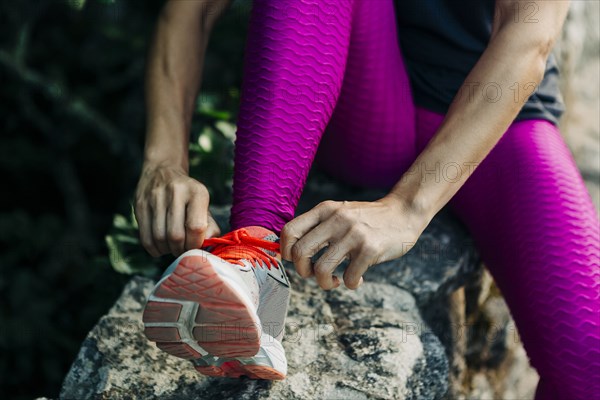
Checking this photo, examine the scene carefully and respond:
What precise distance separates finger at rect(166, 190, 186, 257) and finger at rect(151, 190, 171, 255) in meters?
0.01

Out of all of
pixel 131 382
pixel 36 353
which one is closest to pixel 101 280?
pixel 36 353

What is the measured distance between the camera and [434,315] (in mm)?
1522

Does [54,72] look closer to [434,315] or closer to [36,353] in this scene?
[36,353]

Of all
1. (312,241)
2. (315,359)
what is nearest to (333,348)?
(315,359)

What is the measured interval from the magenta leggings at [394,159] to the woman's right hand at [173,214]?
82 millimetres

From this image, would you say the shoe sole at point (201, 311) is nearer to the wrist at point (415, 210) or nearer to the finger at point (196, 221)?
the finger at point (196, 221)

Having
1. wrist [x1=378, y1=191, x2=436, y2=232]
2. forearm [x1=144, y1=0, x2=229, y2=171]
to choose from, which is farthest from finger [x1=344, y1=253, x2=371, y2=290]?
forearm [x1=144, y1=0, x2=229, y2=171]

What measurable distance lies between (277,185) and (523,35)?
1.60 ft

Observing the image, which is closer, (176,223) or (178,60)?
(176,223)

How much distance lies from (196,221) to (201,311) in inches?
7.9

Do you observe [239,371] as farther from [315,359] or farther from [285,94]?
[285,94]

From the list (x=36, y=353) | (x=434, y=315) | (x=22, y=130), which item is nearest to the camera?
(x=434, y=315)

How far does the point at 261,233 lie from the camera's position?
45.0 inches

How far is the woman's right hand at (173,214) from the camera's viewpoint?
3.68 ft
